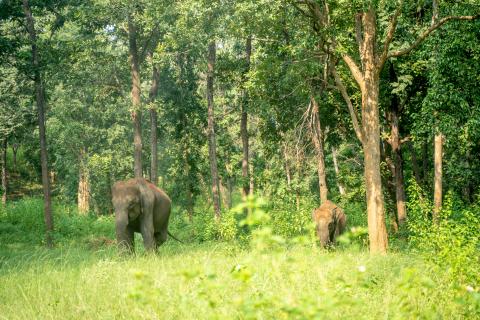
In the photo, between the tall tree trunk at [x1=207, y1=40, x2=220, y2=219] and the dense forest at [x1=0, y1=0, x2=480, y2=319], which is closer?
the dense forest at [x1=0, y1=0, x2=480, y2=319]

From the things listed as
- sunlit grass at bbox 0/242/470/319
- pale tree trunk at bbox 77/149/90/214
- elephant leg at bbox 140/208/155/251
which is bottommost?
pale tree trunk at bbox 77/149/90/214

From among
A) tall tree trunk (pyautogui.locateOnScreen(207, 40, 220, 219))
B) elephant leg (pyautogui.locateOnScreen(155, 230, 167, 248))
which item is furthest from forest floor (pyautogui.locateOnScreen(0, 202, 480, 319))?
tall tree trunk (pyautogui.locateOnScreen(207, 40, 220, 219))

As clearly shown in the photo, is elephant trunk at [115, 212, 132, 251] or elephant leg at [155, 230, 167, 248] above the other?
elephant trunk at [115, 212, 132, 251]

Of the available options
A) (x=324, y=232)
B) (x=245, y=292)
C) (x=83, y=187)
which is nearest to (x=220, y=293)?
(x=245, y=292)

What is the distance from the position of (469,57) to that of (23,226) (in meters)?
20.1

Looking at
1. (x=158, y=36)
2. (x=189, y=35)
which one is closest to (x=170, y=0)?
(x=189, y=35)

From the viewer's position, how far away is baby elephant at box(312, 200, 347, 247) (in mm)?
16994

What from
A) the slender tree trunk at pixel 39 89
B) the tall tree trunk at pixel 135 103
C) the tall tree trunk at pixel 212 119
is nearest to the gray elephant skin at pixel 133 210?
the slender tree trunk at pixel 39 89

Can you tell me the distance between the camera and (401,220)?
19.0 metres

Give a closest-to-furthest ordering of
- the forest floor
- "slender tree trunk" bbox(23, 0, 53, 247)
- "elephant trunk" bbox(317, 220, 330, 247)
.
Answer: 1. the forest floor
2. "elephant trunk" bbox(317, 220, 330, 247)
3. "slender tree trunk" bbox(23, 0, 53, 247)

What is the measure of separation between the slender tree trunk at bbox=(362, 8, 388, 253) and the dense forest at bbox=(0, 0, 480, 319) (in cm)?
4

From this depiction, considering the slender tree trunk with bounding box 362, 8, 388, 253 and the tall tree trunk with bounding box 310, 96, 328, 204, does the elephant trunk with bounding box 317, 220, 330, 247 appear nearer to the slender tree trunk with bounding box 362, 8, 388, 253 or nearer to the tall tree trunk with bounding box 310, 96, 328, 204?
the tall tree trunk with bounding box 310, 96, 328, 204

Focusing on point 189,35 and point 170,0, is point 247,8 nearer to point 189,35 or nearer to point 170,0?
point 189,35

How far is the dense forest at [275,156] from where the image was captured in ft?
19.3
